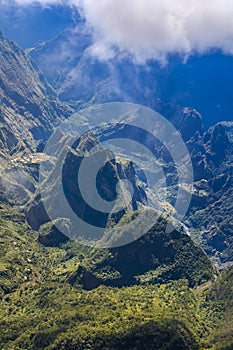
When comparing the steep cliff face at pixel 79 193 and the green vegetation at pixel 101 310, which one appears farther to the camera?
the steep cliff face at pixel 79 193

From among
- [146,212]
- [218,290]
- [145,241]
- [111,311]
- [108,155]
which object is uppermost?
[108,155]

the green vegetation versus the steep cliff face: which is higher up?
the steep cliff face

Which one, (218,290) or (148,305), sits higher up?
(218,290)

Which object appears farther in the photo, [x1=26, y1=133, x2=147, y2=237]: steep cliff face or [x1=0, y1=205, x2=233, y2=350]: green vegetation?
[x1=26, y1=133, x2=147, y2=237]: steep cliff face

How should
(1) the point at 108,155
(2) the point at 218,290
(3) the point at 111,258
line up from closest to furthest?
(2) the point at 218,290 < (3) the point at 111,258 < (1) the point at 108,155

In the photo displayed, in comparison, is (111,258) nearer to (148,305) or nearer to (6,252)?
(148,305)

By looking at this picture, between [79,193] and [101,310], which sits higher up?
[79,193]

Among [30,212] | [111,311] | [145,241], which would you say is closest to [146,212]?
[145,241]

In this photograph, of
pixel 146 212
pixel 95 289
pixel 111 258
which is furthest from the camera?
pixel 146 212

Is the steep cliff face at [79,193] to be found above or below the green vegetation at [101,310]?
above

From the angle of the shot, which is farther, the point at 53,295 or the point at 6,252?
the point at 6,252

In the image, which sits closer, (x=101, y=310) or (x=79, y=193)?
(x=101, y=310)
